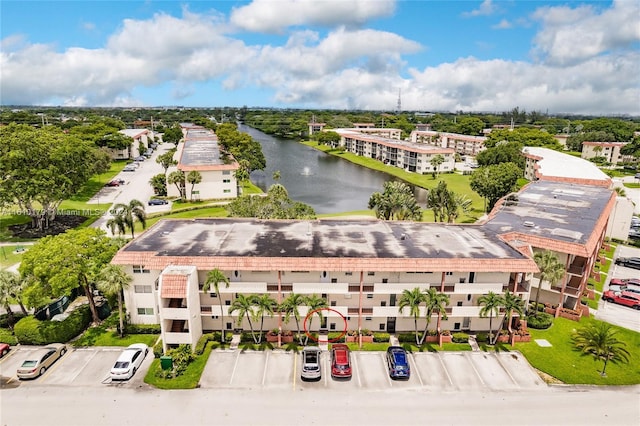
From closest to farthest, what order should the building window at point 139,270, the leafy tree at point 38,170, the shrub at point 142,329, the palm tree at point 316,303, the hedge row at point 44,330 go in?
the palm tree at point 316,303
the hedge row at point 44,330
the building window at point 139,270
the shrub at point 142,329
the leafy tree at point 38,170

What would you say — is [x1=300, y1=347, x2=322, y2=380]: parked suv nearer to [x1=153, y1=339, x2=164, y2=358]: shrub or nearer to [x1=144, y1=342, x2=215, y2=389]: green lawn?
[x1=144, y1=342, x2=215, y2=389]: green lawn

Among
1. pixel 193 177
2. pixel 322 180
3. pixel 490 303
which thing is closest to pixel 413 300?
pixel 490 303

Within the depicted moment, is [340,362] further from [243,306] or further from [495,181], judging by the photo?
[495,181]

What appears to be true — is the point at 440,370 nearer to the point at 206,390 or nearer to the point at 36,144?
the point at 206,390

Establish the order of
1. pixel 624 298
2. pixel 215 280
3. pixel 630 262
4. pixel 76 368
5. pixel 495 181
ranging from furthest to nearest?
pixel 495 181 < pixel 630 262 < pixel 624 298 < pixel 215 280 < pixel 76 368

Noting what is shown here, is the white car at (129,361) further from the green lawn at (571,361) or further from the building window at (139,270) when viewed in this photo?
the green lawn at (571,361)

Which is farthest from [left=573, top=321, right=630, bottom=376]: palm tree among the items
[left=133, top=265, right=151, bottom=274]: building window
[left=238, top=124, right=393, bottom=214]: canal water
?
[left=238, top=124, right=393, bottom=214]: canal water

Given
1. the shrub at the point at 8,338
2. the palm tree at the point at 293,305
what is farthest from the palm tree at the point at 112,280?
the palm tree at the point at 293,305
